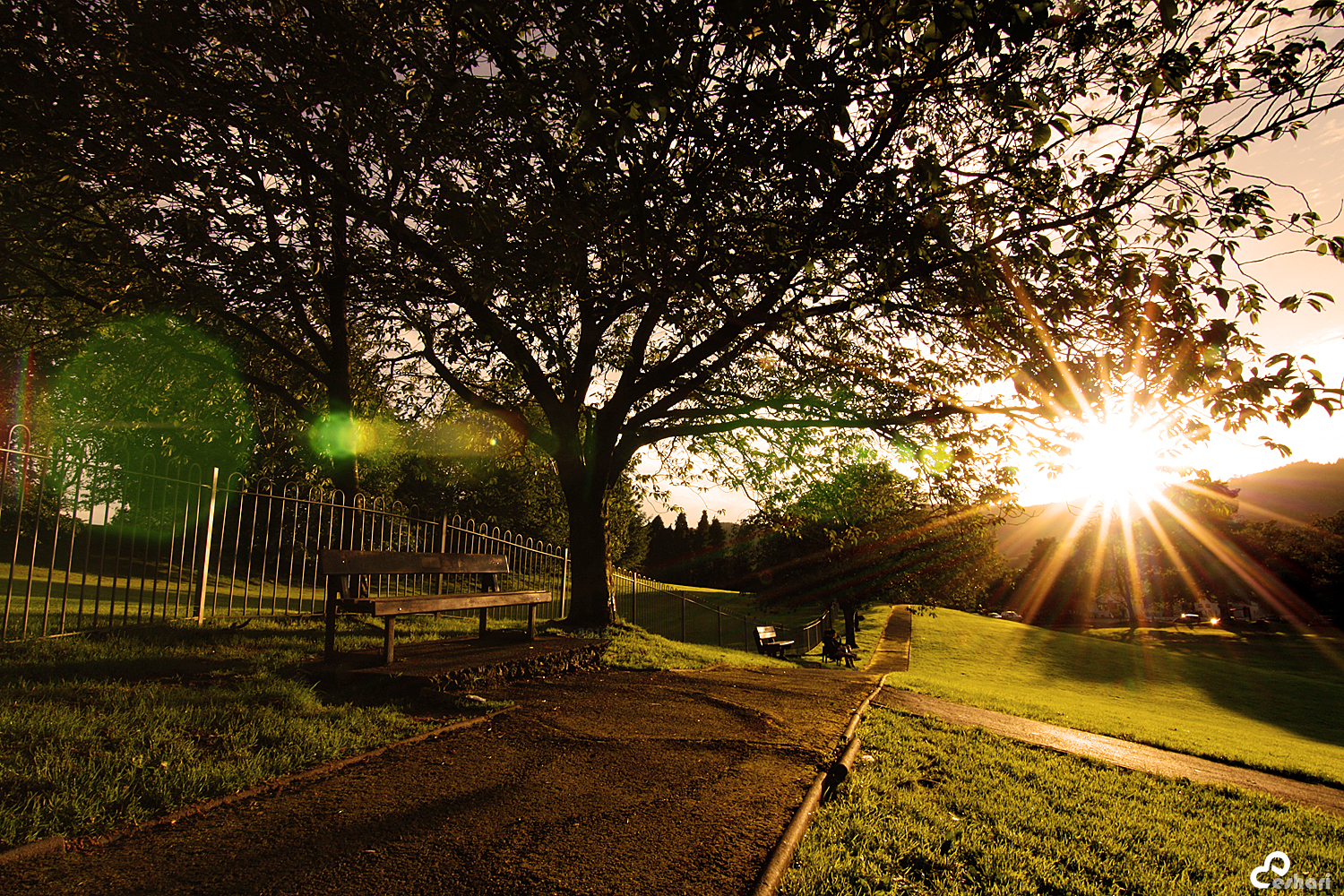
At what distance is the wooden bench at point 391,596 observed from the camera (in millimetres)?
5750

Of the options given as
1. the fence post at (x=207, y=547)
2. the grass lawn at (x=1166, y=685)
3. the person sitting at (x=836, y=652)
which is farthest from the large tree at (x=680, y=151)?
the person sitting at (x=836, y=652)

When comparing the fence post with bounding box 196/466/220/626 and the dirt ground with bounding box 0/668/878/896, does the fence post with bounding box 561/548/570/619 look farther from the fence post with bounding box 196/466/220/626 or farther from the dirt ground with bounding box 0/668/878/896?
the dirt ground with bounding box 0/668/878/896

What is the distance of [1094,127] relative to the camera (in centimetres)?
634

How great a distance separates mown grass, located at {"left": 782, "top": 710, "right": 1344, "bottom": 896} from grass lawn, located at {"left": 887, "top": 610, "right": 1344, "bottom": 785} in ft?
13.4

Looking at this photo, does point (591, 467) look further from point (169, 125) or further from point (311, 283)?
point (169, 125)

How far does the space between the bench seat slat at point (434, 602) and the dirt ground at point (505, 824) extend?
1.38 metres

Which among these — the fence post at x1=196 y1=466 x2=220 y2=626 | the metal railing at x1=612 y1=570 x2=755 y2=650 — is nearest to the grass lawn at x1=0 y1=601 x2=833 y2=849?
the fence post at x1=196 y1=466 x2=220 y2=626

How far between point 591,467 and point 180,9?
26.9ft

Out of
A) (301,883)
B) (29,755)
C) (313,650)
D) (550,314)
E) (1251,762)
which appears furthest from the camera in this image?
(550,314)

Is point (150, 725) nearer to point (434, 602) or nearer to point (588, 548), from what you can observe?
point (434, 602)

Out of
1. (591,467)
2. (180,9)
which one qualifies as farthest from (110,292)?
(591,467)

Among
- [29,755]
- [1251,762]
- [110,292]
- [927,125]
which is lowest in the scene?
[1251,762]

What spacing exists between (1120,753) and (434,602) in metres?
7.38

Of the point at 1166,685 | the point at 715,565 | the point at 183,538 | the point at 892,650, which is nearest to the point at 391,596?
the point at 183,538
